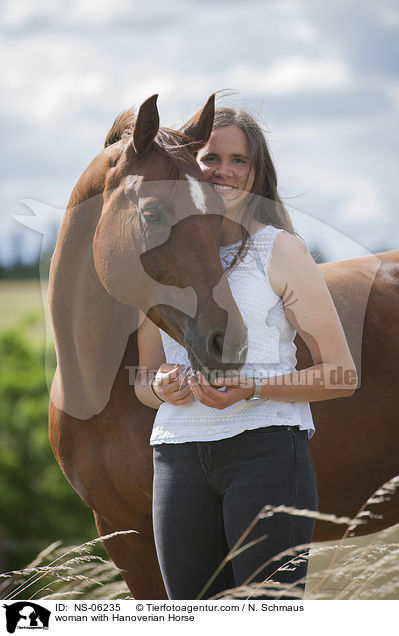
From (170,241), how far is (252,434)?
633 mm

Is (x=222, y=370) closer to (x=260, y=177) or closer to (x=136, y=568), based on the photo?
(x=260, y=177)

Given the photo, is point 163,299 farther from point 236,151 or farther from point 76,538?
point 76,538

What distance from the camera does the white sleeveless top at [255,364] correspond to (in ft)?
5.65

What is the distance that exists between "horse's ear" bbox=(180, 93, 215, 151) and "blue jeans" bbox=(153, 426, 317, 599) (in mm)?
980

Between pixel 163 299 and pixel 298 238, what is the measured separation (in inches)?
18.0

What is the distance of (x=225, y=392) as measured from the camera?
5.51 ft

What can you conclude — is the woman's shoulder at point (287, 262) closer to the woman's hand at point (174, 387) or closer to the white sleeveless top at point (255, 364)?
the white sleeveless top at point (255, 364)

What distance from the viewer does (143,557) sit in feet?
8.16

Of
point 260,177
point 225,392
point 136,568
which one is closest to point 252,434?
point 225,392

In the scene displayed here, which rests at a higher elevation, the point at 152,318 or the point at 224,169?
the point at 224,169

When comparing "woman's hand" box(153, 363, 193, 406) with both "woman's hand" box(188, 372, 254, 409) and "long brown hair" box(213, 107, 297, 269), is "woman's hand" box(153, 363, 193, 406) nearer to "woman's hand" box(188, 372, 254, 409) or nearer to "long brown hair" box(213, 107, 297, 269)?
"woman's hand" box(188, 372, 254, 409)

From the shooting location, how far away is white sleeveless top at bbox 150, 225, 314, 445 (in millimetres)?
1724
